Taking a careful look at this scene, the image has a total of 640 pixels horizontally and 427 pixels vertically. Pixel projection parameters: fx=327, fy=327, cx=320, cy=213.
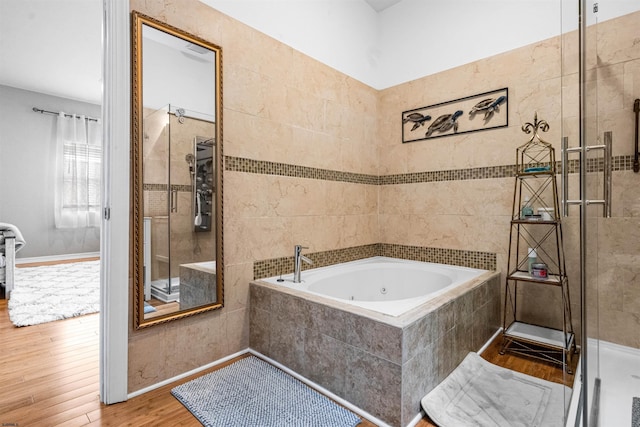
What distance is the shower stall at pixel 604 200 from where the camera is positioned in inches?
51.3

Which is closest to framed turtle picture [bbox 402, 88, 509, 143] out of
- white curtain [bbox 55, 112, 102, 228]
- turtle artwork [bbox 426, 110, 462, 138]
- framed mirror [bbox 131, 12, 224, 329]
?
turtle artwork [bbox 426, 110, 462, 138]

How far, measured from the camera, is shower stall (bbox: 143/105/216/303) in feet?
5.99

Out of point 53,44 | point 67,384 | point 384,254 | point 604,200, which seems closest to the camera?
point 604,200

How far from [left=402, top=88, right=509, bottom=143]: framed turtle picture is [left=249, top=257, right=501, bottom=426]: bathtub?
1.22 metres

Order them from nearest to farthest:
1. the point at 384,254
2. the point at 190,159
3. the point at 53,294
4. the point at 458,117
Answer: the point at 190,159, the point at 458,117, the point at 384,254, the point at 53,294

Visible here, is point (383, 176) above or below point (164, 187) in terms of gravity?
above

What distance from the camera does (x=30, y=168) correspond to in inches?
211

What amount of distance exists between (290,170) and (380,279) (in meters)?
1.25

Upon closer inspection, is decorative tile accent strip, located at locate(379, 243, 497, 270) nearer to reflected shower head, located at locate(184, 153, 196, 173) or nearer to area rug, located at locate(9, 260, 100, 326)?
reflected shower head, located at locate(184, 153, 196, 173)

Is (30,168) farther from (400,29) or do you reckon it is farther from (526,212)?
(526,212)

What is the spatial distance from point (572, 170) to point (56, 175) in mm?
6927

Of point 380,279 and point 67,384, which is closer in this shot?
point 67,384

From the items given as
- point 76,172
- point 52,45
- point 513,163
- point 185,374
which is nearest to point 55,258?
point 76,172

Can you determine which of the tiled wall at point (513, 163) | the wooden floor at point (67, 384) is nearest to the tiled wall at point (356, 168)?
the tiled wall at point (513, 163)
